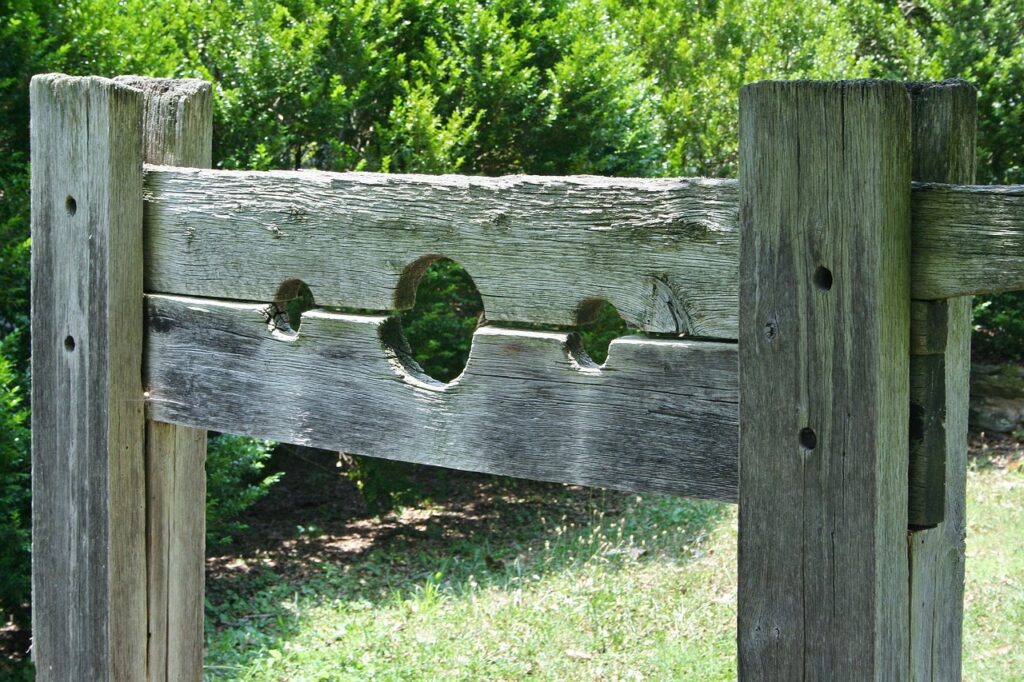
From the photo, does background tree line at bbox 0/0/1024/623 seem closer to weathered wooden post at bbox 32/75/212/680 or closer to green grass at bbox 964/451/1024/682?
green grass at bbox 964/451/1024/682

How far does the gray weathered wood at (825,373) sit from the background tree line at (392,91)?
3.94m

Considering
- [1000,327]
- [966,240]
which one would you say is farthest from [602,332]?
[966,240]

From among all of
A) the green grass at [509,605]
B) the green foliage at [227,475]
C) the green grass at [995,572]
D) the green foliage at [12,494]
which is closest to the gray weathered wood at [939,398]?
the green grass at [509,605]

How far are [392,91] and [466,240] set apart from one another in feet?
15.9

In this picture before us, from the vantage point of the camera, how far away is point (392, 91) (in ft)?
22.2

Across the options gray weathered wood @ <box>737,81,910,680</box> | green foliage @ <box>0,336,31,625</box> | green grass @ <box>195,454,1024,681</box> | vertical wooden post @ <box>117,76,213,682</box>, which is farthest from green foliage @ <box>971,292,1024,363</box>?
gray weathered wood @ <box>737,81,910,680</box>

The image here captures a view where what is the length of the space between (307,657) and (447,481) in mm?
2539

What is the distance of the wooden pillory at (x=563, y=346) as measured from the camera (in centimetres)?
170

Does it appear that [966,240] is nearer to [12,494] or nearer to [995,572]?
[12,494]

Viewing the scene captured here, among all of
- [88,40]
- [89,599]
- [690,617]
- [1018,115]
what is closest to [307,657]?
[690,617]

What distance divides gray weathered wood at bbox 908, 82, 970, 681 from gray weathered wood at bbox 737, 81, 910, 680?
0.14 ft

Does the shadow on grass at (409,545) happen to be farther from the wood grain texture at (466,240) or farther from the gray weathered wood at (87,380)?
the wood grain texture at (466,240)

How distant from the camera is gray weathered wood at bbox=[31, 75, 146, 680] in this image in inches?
101

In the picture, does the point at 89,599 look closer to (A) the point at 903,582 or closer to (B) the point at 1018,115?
(A) the point at 903,582
